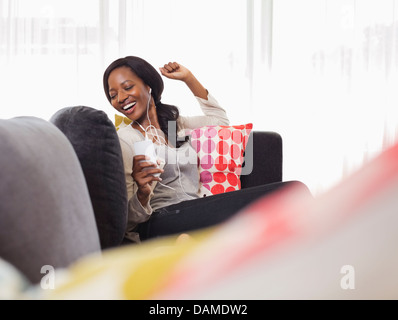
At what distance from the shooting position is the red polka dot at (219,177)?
1.88 meters

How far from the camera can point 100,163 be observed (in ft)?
3.14

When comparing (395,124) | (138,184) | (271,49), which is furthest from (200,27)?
(138,184)

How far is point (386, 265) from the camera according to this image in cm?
39

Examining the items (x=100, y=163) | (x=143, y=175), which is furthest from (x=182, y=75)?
(x=100, y=163)

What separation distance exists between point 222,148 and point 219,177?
0.39ft

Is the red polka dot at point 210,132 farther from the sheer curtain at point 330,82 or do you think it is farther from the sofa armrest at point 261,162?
the sheer curtain at point 330,82

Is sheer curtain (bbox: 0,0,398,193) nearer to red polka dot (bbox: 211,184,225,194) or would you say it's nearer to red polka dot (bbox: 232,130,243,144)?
red polka dot (bbox: 232,130,243,144)

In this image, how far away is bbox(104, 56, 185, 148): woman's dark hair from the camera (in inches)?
70.0

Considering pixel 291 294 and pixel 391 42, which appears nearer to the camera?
pixel 291 294

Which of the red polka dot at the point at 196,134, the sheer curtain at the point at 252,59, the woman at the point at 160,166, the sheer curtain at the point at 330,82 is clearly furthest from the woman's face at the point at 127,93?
the sheer curtain at the point at 330,82

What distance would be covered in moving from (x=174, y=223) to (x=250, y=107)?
6.99 feet

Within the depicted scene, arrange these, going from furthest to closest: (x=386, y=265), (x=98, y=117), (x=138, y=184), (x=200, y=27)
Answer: (x=200, y=27) → (x=138, y=184) → (x=98, y=117) → (x=386, y=265)

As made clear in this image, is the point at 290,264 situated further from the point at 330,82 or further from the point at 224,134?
the point at 330,82

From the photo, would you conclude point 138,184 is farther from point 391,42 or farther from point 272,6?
point 391,42
